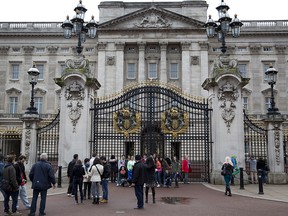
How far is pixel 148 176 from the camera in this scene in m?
12.7

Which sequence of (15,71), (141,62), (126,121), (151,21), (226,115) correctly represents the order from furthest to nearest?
(15,71) < (151,21) < (141,62) < (126,121) < (226,115)

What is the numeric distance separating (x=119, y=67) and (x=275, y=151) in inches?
1362

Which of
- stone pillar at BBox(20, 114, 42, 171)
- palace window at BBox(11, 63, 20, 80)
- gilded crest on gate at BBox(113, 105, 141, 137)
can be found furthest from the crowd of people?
palace window at BBox(11, 63, 20, 80)

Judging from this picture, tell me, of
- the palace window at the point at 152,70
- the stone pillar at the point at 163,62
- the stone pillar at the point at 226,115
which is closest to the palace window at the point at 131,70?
the palace window at the point at 152,70

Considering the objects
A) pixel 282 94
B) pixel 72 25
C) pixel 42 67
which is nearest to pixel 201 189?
pixel 72 25

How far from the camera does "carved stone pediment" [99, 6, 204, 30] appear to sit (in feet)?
168

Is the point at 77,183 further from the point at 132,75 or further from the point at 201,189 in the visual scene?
the point at 132,75

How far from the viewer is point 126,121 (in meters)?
19.3

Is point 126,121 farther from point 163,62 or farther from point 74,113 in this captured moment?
point 163,62

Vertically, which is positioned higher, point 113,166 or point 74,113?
point 74,113

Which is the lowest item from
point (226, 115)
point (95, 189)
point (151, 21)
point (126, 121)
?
point (95, 189)

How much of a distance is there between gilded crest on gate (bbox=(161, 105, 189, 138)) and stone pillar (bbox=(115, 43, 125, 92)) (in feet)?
100.0

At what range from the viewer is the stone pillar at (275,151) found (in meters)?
18.5

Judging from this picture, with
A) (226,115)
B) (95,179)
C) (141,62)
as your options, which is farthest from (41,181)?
(141,62)
